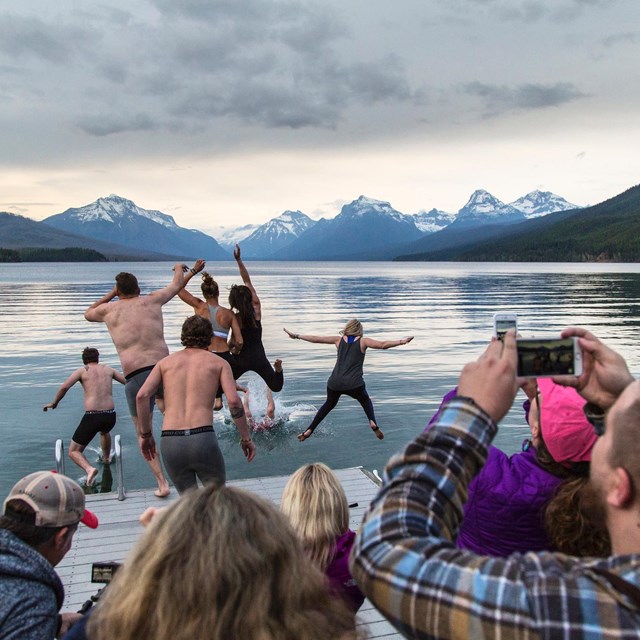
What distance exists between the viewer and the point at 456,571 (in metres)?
1.41

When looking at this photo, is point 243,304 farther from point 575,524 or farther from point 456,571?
point 456,571

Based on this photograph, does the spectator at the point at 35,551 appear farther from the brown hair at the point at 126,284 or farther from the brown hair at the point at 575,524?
the brown hair at the point at 126,284

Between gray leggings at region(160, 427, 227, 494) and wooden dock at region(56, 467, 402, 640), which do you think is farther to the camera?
gray leggings at region(160, 427, 227, 494)

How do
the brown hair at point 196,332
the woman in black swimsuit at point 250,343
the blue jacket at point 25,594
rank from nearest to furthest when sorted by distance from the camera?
the blue jacket at point 25,594, the brown hair at point 196,332, the woman in black swimsuit at point 250,343

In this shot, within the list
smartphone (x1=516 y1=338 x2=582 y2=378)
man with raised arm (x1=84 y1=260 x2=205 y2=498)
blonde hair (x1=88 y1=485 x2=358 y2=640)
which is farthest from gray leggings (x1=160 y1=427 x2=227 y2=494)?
smartphone (x1=516 y1=338 x2=582 y2=378)

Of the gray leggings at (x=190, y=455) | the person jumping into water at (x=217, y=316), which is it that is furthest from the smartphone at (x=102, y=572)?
the person jumping into water at (x=217, y=316)

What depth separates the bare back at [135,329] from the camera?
817 centimetres

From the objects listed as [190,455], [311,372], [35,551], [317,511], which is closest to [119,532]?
[190,455]

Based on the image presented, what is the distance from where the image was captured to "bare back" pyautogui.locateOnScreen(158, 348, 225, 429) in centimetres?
629

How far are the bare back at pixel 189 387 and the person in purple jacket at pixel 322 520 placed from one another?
9.16ft

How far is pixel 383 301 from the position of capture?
2078 inches

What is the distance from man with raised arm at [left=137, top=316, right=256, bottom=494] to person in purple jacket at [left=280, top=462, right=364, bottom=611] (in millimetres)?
2774

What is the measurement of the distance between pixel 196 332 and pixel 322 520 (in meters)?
3.24

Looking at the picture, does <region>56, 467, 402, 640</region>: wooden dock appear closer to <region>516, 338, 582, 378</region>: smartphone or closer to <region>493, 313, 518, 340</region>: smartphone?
<region>493, 313, 518, 340</region>: smartphone
